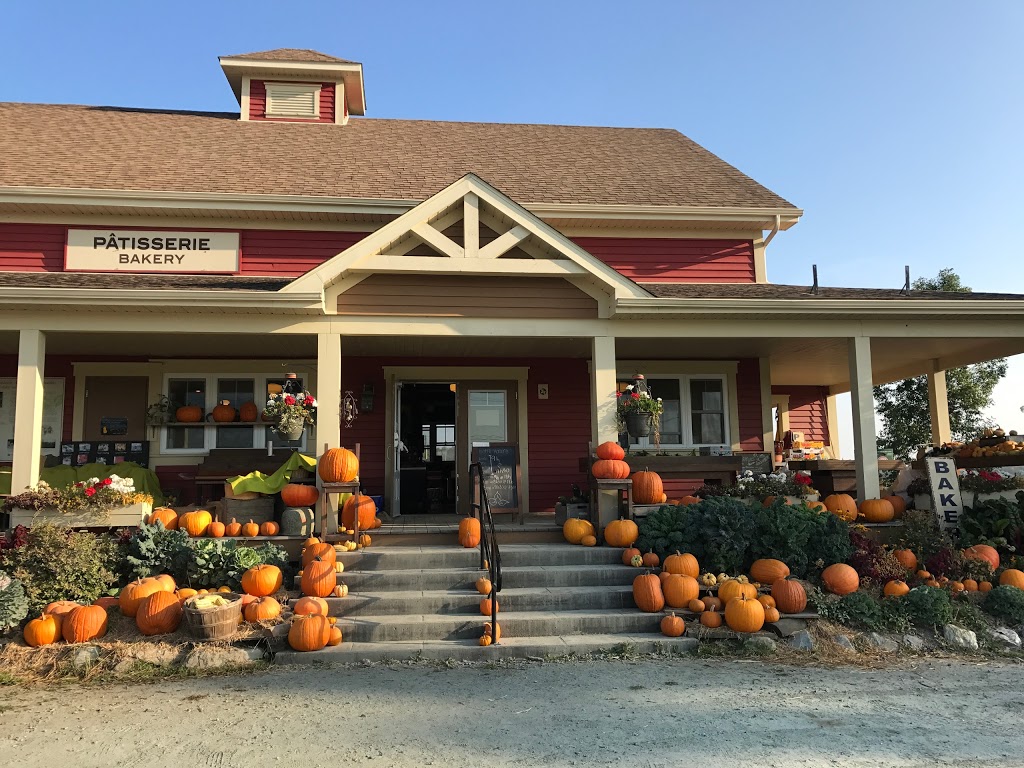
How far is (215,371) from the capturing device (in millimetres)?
11344

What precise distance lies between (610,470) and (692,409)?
13.0 feet

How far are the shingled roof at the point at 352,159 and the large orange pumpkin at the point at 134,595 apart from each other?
6382 mm

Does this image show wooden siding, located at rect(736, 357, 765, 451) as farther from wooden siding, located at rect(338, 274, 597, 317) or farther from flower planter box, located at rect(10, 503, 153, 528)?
flower planter box, located at rect(10, 503, 153, 528)

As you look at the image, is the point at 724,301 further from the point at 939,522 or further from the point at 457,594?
the point at 457,594

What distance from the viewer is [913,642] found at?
6746 mm

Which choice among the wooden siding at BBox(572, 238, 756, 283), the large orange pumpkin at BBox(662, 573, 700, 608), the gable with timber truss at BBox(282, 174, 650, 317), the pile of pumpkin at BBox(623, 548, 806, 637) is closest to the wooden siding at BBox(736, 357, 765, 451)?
the wooden siding at BBox(572, 238, 756, 283)

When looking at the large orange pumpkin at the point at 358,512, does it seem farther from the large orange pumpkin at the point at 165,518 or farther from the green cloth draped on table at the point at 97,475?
the green cloth draped on table at the point at 97,475

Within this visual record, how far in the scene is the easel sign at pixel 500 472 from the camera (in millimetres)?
10773

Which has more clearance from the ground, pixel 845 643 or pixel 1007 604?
pixel 1007 604

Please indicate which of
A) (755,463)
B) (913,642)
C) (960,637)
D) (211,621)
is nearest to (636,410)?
(755,463)

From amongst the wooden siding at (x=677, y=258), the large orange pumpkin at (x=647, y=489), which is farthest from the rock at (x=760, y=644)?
the wooden siding at (x=677, y=258)

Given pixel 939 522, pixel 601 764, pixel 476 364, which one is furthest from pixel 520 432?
pixel 601 764

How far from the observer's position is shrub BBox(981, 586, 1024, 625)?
23.6 feet

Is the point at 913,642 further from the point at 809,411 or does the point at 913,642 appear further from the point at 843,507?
the point at 809,411
